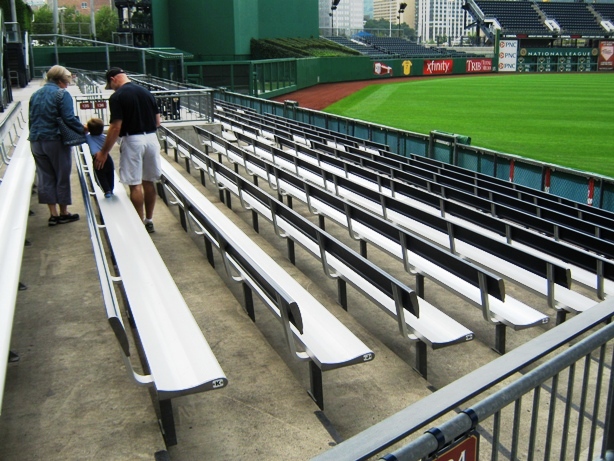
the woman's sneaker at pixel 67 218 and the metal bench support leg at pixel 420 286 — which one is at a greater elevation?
the woman's sneaker at pixel 67 218

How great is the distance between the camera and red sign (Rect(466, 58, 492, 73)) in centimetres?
5680

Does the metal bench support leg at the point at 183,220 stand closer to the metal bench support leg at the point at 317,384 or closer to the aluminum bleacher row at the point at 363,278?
the aluminum bleacher row at the point at 363,278

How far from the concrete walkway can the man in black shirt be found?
3.38 ft

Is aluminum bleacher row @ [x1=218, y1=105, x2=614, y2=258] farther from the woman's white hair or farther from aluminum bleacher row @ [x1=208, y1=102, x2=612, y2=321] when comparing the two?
the woman's white hair

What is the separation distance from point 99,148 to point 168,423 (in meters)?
4.01

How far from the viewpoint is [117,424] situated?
3289 millimetres

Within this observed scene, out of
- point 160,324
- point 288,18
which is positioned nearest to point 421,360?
point 160,324

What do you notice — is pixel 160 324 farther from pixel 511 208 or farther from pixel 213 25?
pixel 213 25

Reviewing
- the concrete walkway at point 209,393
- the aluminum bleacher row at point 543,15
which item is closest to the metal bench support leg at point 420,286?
the concrete walkway at point 209,393

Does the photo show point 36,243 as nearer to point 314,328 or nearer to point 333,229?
point 333,229

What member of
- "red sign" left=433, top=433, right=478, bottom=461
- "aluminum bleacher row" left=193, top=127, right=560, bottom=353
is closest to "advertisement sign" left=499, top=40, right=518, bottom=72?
"aluminum bleacher row" left=193, top=127, right=560, bottom=353

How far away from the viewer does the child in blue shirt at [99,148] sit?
6.28 meters

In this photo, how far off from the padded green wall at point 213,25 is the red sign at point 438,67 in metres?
15.5

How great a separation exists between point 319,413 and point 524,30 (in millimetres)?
65833
